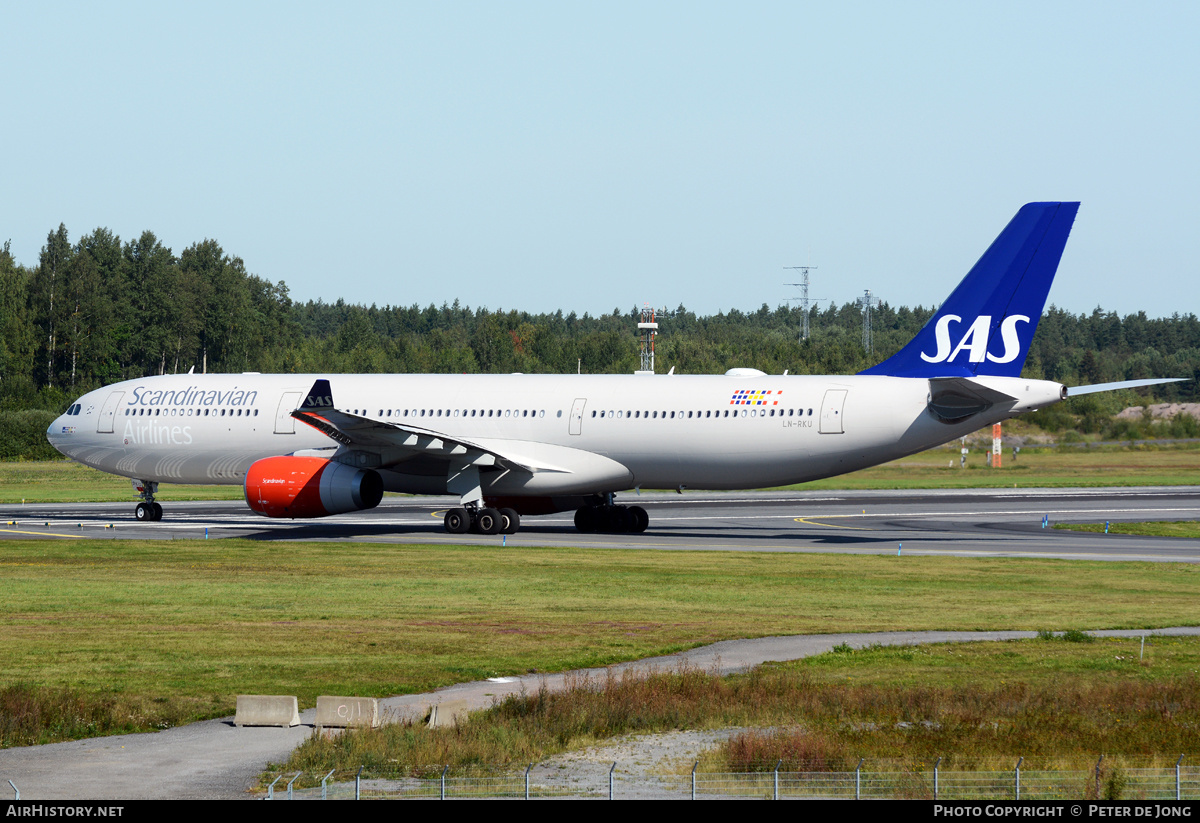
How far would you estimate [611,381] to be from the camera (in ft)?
150

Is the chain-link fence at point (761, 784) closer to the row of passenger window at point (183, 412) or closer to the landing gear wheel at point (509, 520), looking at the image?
the landing gear wheel at point (509, 520)

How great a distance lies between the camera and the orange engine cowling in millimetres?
43125

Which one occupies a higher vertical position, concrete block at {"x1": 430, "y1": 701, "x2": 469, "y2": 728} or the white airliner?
the white airliner

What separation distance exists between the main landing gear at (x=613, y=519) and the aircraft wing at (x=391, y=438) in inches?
132

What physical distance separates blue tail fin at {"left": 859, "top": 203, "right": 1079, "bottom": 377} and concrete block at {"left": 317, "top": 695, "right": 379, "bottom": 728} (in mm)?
27598

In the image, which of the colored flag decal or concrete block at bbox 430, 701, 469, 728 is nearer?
concrete block at bbox 430, 701, 469, 728

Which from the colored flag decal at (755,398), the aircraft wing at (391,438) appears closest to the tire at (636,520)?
the aircraft wing at (391,438)

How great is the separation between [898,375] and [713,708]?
2674 centimetres

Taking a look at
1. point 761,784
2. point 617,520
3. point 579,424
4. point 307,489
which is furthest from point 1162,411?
point 761,784

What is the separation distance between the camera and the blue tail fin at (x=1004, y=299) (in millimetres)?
40531

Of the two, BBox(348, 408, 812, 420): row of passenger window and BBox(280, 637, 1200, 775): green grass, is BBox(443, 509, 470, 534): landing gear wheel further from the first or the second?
BBox(280, 637, 1200, 775): green grass

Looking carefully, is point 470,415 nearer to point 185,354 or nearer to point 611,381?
point 611,381

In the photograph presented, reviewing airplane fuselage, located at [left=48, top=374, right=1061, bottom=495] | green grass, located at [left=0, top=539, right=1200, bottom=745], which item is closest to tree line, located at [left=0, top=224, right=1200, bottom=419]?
airplane fuselage, located at [left=48, top=374, right=1061, bottom=495]

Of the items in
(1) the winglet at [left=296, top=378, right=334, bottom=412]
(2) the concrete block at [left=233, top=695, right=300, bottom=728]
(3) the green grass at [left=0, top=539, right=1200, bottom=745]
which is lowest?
(3) the green grass at [left=0, top=539, right=1200, bottom=745]
